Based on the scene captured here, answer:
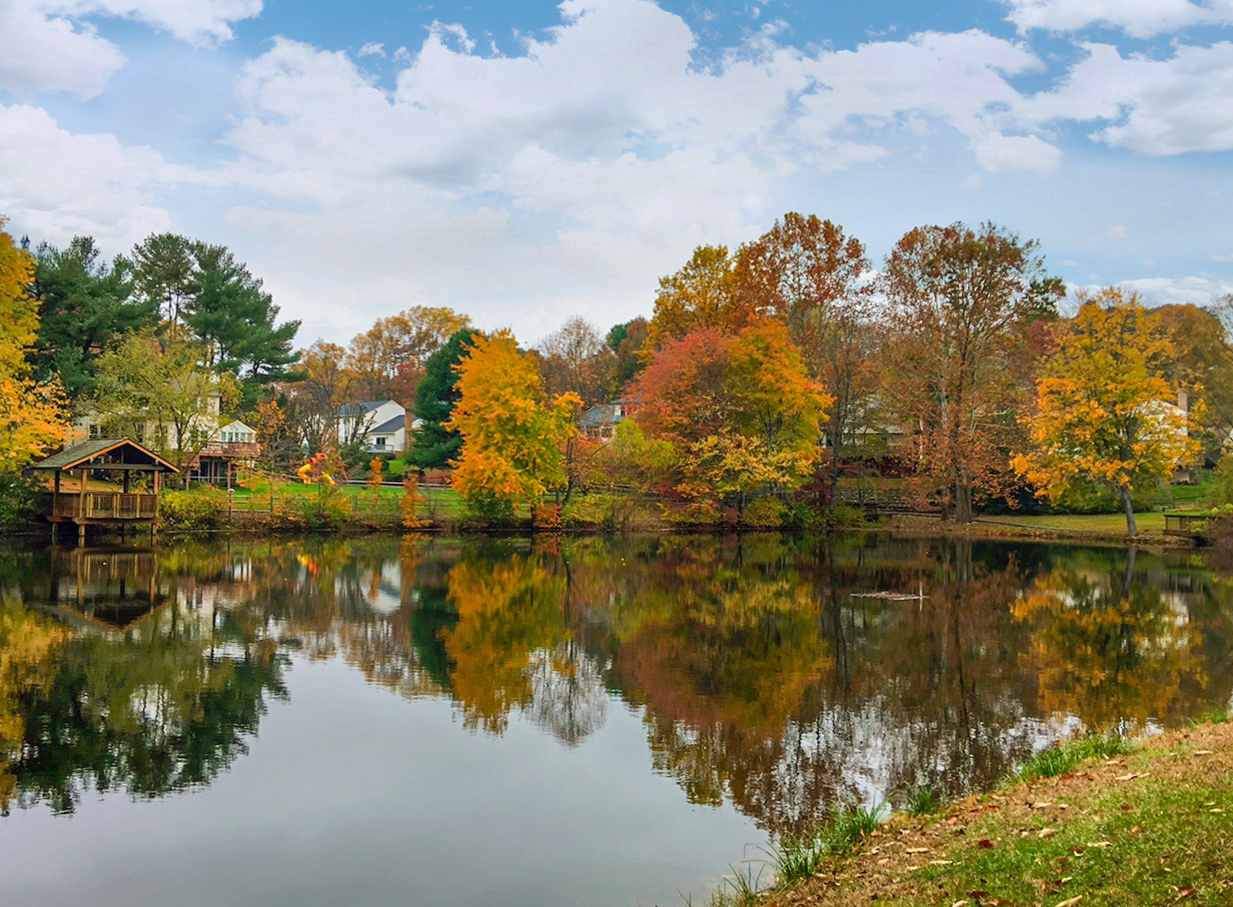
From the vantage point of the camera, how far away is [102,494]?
35.6 meters

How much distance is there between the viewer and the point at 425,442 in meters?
57.9

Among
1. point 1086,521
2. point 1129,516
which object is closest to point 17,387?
point 1129,516

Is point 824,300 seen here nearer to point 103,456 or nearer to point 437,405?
point 437,405

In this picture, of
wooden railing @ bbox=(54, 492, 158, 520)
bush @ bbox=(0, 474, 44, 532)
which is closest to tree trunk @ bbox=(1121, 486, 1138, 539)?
wooden railing @ bbox=(54, 492, 158, 520)

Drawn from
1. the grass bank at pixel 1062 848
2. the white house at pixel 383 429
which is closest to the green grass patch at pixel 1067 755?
the grass bank at pixel 1062 848

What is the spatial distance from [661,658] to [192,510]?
27.9m

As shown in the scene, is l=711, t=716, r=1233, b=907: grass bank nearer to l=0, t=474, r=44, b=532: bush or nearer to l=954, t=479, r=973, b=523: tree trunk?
l=0, t=474, r=44, b=532: bush

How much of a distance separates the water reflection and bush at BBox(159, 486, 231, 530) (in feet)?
27.2

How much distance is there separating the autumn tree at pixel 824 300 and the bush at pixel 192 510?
25714 millimetres

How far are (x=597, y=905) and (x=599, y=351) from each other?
254 ft

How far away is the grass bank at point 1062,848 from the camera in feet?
19.2

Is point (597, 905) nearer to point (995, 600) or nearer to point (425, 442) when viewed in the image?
point (995, 600)

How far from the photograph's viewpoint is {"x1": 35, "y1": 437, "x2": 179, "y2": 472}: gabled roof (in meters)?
34.5

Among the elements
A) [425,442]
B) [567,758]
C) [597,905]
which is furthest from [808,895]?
[425,442]
